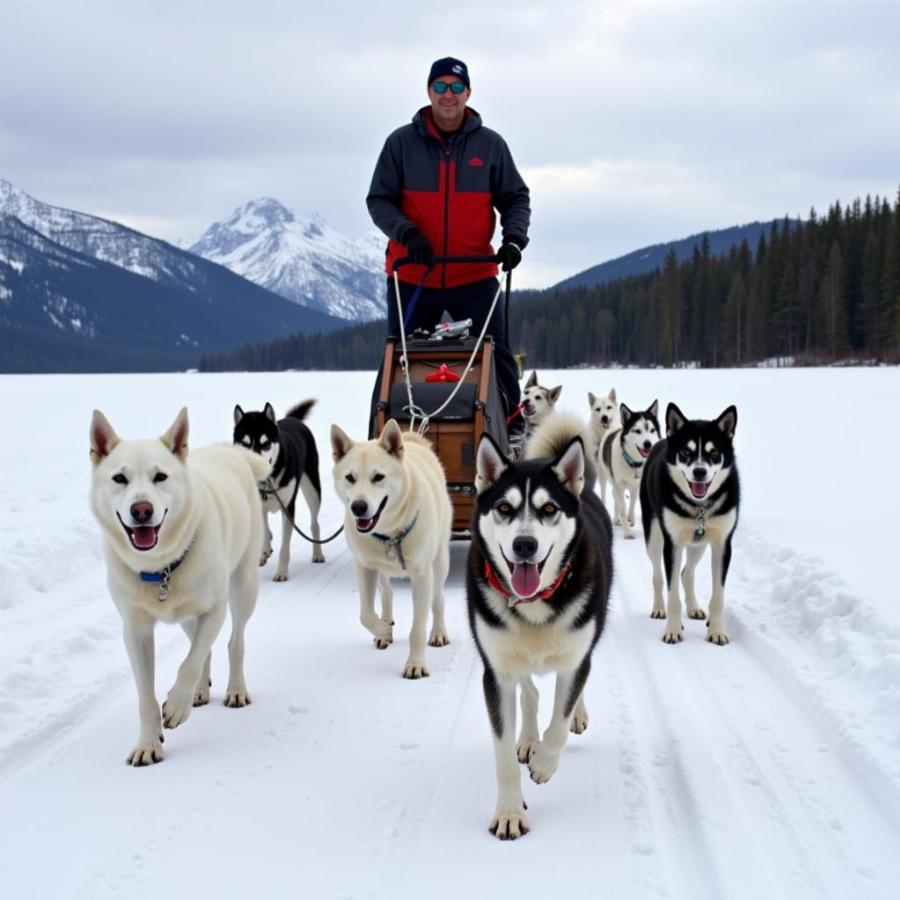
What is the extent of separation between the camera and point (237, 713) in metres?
4.30

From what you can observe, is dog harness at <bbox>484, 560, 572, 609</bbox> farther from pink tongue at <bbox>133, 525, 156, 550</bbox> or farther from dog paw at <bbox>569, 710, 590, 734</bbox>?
pink tongue at <bbox>133, 525, 156, 550</bbox>

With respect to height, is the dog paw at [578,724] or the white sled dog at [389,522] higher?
the white sled dog at [389,522]

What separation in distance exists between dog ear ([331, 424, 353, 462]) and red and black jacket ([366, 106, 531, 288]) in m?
A: 2.12

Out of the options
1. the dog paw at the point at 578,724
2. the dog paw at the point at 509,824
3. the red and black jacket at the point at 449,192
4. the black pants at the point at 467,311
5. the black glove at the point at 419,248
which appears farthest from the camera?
the black pants at the point at 467,311

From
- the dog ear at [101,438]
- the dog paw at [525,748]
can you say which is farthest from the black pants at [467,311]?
the dog paw at [525,748]

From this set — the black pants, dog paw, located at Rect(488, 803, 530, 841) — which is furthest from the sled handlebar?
dog paw, located at Rect(488, 803, 530, 841)

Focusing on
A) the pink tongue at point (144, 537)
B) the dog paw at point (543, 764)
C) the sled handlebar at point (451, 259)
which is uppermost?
the sled handlebar at point (451, 259)

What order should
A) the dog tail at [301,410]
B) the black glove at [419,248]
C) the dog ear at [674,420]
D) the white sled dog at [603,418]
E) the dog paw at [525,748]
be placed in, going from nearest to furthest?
1. the dog paw at [525,748]
2. the dog ear at [674,420]
3. the black glove at [419,248]
4. the dog tail at [301,410]
5. the white sled dog at [603,418]

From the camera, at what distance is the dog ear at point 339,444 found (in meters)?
5.19

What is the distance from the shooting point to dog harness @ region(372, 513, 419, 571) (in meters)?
5.00

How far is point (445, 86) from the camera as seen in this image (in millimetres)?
6547

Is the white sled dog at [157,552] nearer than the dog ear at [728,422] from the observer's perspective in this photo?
Yes

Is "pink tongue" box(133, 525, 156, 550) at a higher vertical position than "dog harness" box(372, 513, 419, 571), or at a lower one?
higher

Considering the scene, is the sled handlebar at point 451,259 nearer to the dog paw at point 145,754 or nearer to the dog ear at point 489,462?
the dog ear at point 489,462
